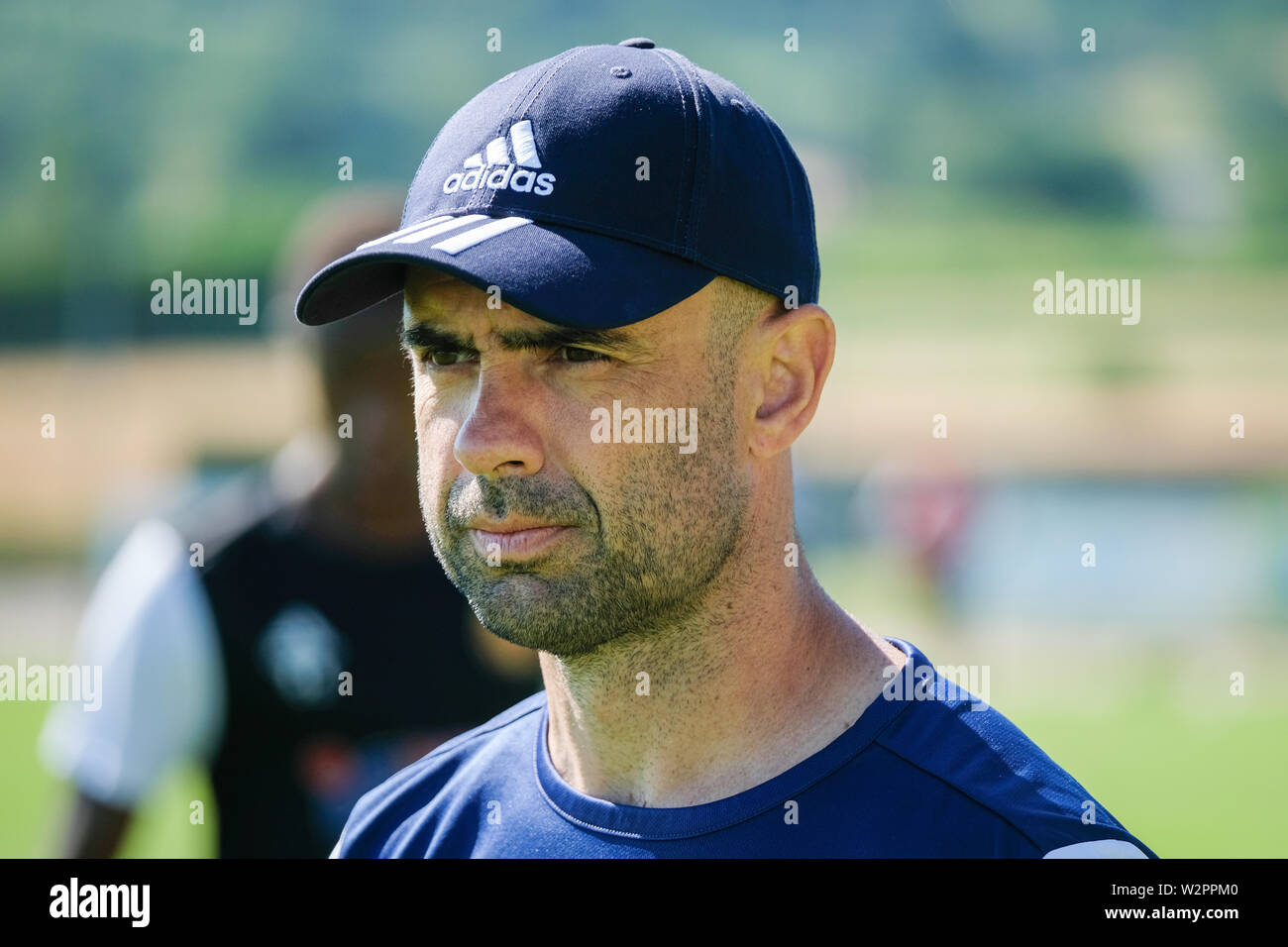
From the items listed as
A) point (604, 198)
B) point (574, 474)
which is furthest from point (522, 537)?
point (604, 198)

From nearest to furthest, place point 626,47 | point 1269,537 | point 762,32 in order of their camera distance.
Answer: point 626,47 < point 1269,537 < point 762,32

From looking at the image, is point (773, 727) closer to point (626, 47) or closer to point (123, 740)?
point (626, 47)

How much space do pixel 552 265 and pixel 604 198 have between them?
0.52 feet

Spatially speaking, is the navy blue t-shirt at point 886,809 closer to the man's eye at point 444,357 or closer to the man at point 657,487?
the man at point 657,487

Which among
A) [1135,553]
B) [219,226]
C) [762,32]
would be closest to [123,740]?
[1135,553]

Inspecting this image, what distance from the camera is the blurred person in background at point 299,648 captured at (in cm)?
397

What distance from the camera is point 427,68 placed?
3784cm

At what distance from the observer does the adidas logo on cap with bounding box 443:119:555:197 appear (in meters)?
2.29

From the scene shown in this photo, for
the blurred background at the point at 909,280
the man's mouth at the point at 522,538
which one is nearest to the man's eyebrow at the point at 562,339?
the man's mouth at the point at 522,538

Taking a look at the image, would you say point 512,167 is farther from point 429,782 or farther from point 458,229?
point 429,782

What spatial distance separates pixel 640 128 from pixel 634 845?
113 centimetres

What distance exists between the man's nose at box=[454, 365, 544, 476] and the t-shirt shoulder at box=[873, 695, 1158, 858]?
70cm

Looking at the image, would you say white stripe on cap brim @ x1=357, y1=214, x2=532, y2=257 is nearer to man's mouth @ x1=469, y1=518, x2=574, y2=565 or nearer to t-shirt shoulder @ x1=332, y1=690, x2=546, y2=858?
man's mouth @ x1=469, y1=518, x2=574, y2=565

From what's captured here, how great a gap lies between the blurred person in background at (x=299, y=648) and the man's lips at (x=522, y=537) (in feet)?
6.40
